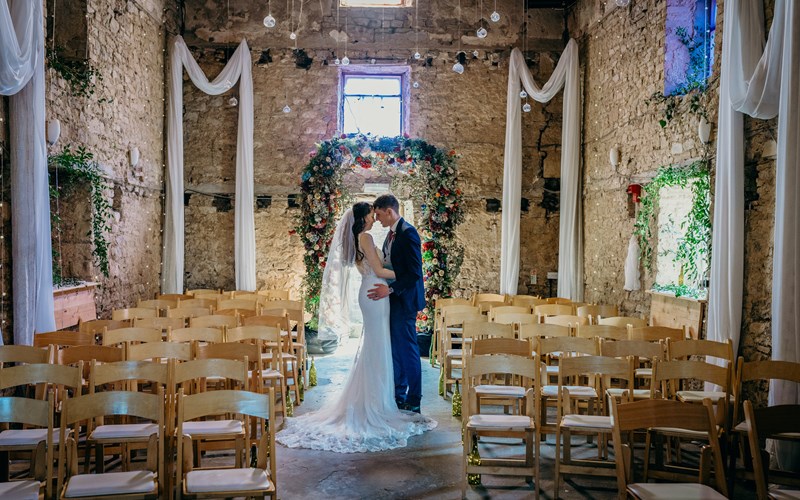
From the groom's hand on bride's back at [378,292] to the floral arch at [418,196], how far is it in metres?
→ 4.28

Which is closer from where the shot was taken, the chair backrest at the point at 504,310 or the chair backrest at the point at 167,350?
the chair backrest at the point at 167,350

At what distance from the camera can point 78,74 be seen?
7.50 metres

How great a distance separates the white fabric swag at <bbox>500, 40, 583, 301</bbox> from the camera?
401 inches

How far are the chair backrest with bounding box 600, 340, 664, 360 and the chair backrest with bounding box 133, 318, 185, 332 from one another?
3805 mm

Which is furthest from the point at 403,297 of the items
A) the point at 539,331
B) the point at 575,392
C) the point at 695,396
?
the point at 695,396

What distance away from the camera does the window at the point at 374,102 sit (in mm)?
11211

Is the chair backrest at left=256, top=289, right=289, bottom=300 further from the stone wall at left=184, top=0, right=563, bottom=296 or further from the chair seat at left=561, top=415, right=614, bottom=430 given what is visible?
the chair seat at left=561, top=415, right=614, bottom=430

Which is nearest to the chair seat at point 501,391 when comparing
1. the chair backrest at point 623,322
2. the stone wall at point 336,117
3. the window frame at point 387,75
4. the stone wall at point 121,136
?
the chair backrest at point 623,322

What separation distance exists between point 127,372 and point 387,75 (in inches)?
334

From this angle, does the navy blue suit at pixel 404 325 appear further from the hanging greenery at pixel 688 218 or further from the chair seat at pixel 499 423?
the hanging greenery at pixel 688 218

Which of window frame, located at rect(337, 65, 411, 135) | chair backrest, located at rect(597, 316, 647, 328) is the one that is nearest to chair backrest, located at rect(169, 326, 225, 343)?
chair backrest, located at rect(597, 316, 647, 328)

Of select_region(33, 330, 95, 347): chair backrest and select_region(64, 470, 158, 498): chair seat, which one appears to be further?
select_region(33, 330, 95, 347): chair backrest

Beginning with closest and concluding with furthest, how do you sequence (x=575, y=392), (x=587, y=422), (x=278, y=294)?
(x=587, y=422) < (x=575, y=392) < (x=278, y=294)

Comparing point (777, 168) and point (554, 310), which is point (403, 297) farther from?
point (777, 168)
